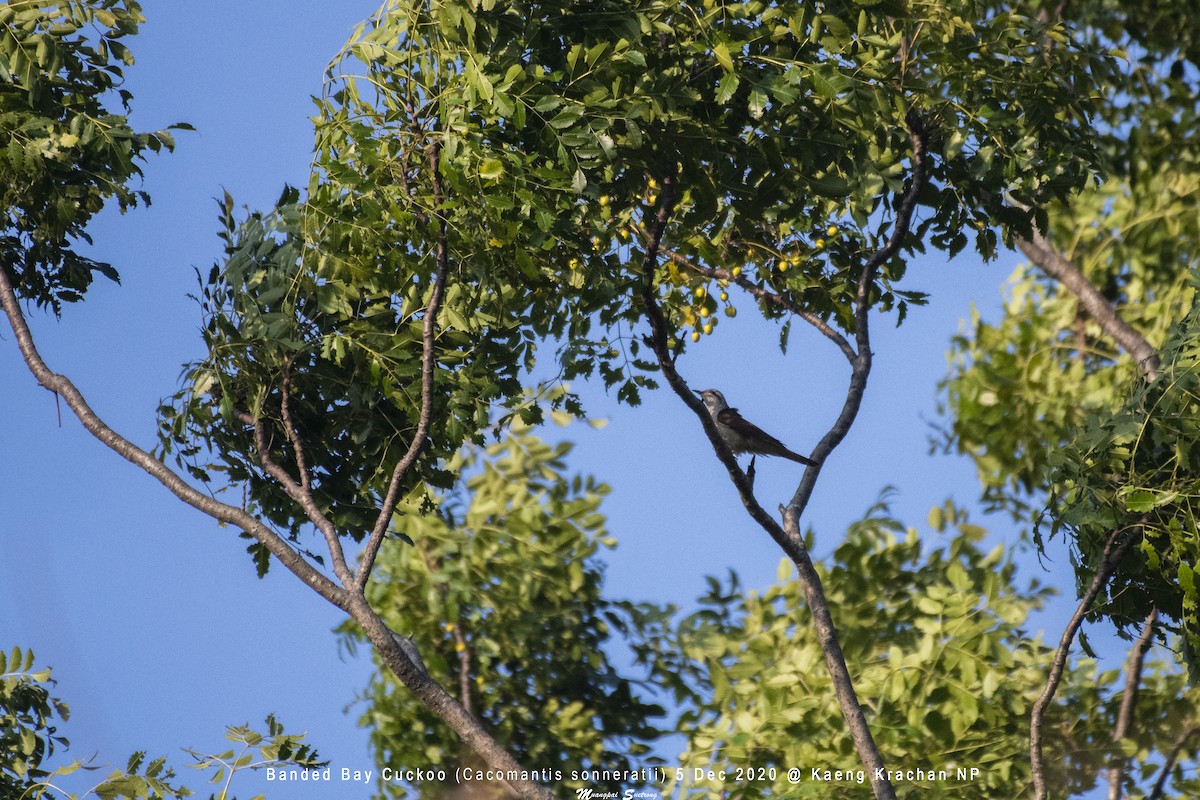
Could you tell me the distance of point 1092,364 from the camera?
1145 cm

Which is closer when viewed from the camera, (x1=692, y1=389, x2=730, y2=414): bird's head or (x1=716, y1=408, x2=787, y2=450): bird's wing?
(x1=716, y1=408, x2=787, y2=450): bird's wing

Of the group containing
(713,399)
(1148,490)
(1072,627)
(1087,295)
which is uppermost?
(1087,295)

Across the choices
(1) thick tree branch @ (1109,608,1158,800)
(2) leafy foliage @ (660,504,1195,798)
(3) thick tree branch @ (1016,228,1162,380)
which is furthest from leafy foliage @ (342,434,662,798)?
(3) thick tree branch @ (1016,228,1162,380)

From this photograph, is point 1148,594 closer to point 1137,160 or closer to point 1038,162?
point 1038,162

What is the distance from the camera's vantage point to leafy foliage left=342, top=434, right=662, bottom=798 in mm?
8414

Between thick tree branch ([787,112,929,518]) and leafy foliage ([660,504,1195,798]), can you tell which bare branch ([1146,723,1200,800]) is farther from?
thick tree branch ([787,112,929,518])

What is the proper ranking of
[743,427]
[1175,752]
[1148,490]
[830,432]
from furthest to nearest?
[743,427], [1175,752], [830,432], [1148,490]

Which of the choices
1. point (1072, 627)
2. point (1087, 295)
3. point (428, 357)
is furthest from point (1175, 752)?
point (1087, 295)

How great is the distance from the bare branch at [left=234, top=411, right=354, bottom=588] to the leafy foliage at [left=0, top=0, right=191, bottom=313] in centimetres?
116

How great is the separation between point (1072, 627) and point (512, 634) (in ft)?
14.8

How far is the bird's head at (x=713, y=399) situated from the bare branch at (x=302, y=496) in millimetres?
4497

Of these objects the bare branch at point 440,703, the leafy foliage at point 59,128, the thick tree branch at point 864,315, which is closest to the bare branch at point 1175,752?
the thick tree branch at point 864,315

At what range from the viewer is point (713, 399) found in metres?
9.27

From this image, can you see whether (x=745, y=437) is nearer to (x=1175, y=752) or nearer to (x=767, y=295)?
(x=767, y=295)
